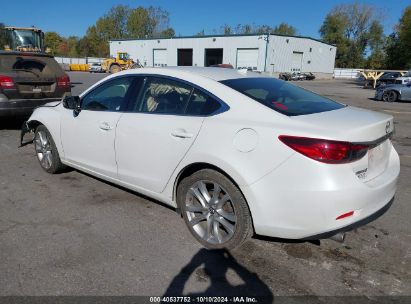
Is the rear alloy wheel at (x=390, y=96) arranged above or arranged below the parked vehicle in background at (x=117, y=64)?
below

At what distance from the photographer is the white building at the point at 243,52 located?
4822cm

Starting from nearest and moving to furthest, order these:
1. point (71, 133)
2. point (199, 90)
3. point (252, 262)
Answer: point (252, 262) < point (199, 90) < point (71, 133)

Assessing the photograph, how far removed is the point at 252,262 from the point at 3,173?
405 cm

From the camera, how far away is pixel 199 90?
11.2ft

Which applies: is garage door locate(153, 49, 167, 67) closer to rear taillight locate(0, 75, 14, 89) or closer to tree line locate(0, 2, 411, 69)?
tree line locate(0, 2, 411, 69)

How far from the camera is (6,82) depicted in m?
7.43

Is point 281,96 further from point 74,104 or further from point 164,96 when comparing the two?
point 74,104

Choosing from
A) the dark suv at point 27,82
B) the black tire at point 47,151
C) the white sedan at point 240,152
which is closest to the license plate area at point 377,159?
the white sedan at point 240,152

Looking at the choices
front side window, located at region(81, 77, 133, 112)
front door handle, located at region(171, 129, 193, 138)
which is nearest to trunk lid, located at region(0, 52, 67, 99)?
front side window, located at region(81, 77, 133, 112)

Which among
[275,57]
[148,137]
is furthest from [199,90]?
[275,57]

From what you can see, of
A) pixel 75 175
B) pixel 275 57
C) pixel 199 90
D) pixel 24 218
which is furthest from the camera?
pixel 275 57

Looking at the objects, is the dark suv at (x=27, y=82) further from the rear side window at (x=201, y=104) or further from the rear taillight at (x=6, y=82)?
Result: the rear side window at (x=201, y=104)

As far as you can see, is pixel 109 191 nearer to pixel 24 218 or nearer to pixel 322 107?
pixel 24 218

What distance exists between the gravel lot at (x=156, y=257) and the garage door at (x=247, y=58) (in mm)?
45832
